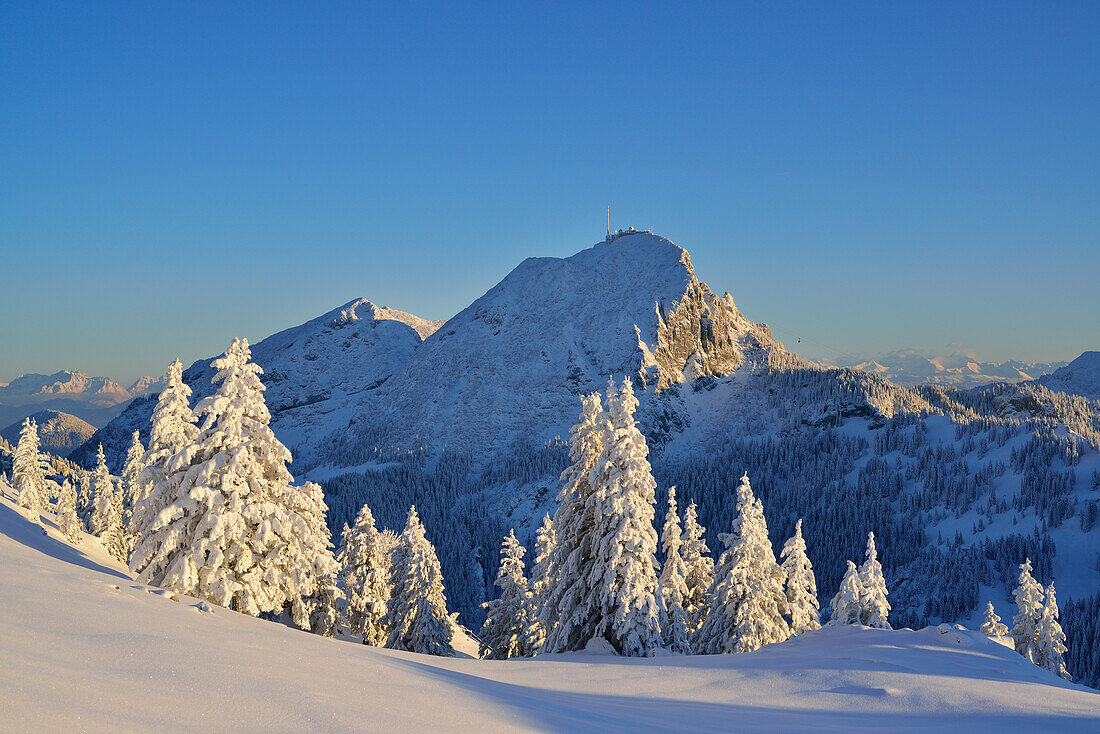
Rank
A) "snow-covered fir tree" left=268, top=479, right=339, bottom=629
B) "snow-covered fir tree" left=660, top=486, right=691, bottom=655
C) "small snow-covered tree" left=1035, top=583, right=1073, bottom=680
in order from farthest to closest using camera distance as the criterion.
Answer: "small snow-covered tree" left=1035, top=583, right=1073, bottom=680 < "snow-covered fir tree" left=660, top=486, right=691, bottom=655 < "snow-covered fir tree" left=268, top=479, right=339, bottom=629

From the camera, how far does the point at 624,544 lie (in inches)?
915

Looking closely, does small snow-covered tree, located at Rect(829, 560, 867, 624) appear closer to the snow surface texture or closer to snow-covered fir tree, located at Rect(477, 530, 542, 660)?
snow-covered fir tree, located at Rect(477, 530, 542, 660)

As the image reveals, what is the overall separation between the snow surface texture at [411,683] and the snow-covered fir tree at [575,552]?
9629 mm

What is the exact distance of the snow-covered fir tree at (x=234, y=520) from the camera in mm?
17531

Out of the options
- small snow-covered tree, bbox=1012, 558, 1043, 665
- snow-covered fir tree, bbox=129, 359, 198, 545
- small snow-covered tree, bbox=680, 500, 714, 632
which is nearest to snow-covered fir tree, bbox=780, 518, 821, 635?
small snow-covered tree, bbox=680, 500, 714, 632

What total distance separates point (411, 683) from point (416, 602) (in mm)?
34097

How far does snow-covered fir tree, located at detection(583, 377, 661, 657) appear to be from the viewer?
22953mm

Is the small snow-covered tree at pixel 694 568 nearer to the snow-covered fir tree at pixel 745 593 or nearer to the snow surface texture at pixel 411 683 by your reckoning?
the snow-covered fir tree at pixel 745 593

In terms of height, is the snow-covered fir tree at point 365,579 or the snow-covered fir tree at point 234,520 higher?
the snow-covered fir tree at point 234,520

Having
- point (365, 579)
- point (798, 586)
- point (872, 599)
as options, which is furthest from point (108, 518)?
point (872, 599)

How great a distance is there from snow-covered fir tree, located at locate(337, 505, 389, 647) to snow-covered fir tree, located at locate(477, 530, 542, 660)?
7.29 meters

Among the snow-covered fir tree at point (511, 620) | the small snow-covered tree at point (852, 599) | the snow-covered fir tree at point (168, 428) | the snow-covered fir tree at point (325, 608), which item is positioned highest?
the snow-covered fir tree at point (168, 428)

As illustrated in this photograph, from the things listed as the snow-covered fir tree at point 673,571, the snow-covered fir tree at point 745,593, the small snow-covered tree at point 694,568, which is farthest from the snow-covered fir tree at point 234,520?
the small snow-covered tree at point 694,568

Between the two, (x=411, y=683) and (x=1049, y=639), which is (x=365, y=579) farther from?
(x=1049, y=639)
